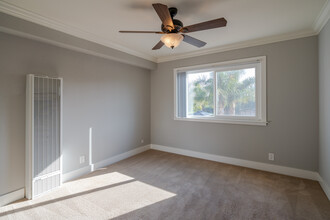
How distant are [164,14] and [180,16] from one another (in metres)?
0.64

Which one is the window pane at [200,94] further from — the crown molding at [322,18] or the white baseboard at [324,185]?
the white baseboard at [324,185]

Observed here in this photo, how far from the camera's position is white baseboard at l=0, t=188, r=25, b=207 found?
2102 mm

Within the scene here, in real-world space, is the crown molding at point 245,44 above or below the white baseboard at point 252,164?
above

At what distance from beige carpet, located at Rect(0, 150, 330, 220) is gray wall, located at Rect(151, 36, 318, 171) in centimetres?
40

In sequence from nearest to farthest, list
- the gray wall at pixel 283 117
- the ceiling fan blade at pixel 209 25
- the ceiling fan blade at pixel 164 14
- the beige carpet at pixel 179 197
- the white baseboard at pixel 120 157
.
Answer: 1. the ceiling fan blade at pixel 164 14
2. the ceiling fan blade at pixel 209 25
3. the beige carpet at pixel 179 197
4. the gray wall at pixel 283 117
5. the white baseboard at pixel 120 157

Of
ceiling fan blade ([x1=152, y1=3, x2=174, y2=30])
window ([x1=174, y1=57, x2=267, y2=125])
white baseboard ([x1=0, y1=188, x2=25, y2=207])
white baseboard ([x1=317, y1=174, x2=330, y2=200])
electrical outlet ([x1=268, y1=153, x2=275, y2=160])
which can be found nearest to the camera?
ceiling fan blade ([x1=152, y1=3, x2=174, y2=30])

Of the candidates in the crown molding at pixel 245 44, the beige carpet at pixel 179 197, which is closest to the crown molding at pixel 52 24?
the crown molding at pixel 245 44

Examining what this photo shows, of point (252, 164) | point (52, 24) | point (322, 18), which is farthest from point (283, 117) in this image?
point (52, 24)

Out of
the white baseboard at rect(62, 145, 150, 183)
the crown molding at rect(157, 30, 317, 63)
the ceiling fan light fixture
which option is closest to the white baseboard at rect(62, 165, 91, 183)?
the white baseboard at rect(62, 145, 150, 183)

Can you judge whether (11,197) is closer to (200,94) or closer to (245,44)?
(200,94)

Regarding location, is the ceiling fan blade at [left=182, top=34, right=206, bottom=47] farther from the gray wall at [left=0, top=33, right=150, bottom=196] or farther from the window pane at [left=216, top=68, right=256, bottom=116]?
the gray wall at [left=0, top=33, right=150, bottom=196]

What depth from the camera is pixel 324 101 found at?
7.87 feet

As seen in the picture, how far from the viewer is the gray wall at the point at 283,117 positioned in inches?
108

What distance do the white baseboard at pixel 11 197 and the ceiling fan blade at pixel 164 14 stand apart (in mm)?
2952
